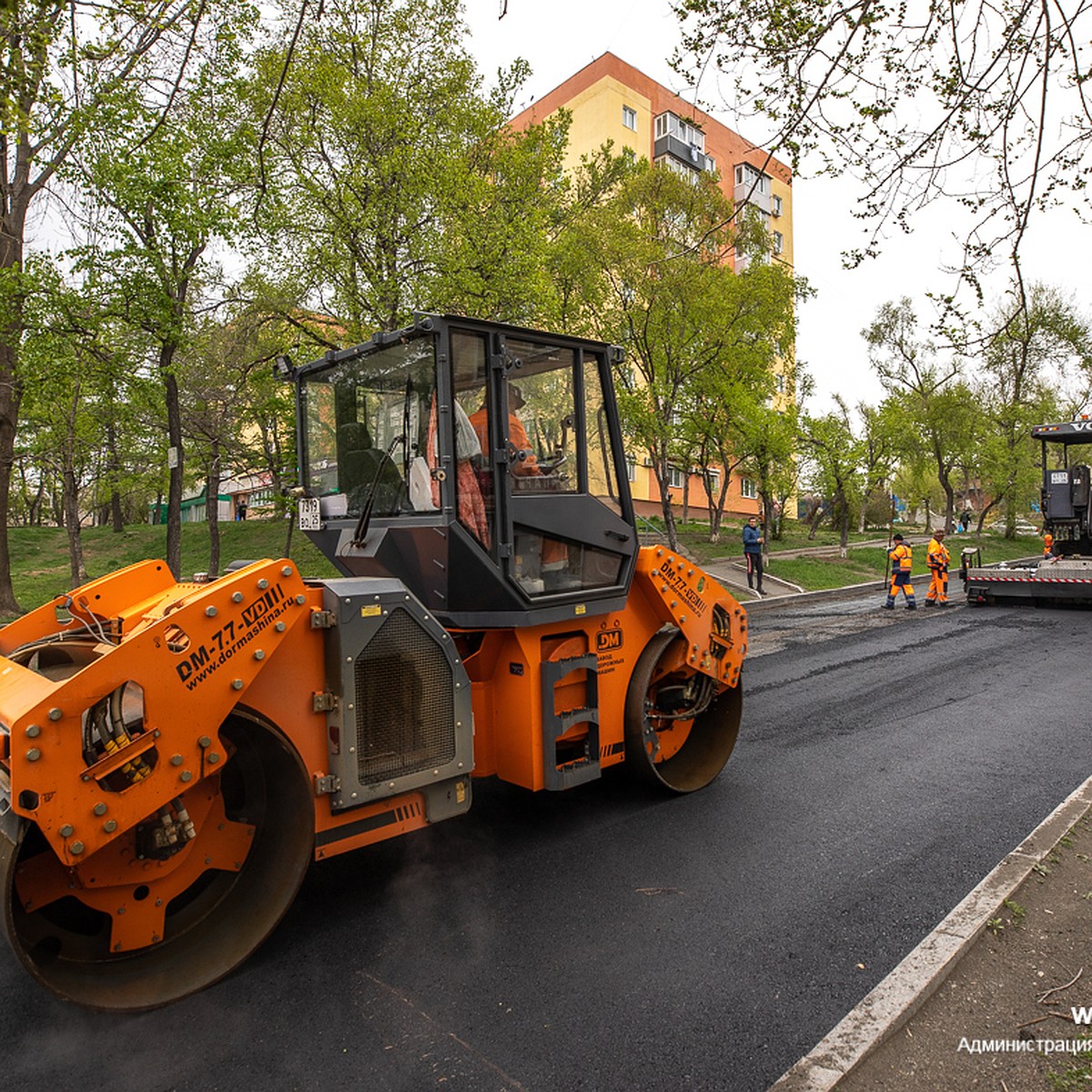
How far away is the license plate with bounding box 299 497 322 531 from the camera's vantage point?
4.57 meters

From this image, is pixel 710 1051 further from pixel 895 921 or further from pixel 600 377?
pixel 600 377

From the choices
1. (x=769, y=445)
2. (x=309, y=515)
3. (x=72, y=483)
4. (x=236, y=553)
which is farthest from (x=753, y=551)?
(x=236, y=553)

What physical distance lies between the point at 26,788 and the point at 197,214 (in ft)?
33.2

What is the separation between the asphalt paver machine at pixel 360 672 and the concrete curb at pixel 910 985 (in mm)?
1767

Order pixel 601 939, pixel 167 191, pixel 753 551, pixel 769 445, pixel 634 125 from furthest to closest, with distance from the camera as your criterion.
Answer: pixel 634 125 → pixel 769 445 → pixel 753 551 → pixel 167 191 → pixel 601 939

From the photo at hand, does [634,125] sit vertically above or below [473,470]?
above

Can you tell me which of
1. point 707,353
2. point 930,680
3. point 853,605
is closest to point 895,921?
point 930,680

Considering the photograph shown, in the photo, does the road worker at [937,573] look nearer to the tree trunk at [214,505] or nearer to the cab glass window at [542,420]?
the cab glass window at [542,420]

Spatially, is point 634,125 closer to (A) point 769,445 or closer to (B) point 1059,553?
(A) point 769,445

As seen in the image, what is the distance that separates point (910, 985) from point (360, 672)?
239 centimetres

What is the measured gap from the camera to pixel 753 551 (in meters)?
17.4

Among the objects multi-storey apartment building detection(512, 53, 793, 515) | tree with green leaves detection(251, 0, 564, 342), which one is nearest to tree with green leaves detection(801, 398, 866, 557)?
multi-storey apartment building detection(512, 53, 793, 515)

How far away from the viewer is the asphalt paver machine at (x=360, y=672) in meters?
2.74

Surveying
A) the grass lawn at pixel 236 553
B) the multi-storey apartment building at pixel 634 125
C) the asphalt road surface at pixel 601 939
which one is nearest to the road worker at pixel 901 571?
the grass lawn at pixel 236 553
